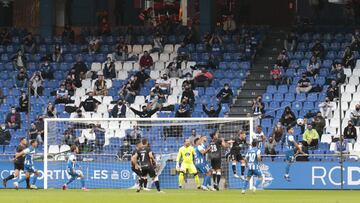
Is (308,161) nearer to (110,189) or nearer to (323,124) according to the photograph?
(323,124)

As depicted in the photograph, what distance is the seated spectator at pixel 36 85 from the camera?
46.8 meters

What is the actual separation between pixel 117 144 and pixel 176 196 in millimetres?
7333

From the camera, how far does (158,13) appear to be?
5306 cm

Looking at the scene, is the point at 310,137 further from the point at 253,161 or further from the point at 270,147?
the point at 253,161

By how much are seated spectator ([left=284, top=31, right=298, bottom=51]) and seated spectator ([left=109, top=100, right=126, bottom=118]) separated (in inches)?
295

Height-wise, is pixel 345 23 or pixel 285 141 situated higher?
pixel 345 23

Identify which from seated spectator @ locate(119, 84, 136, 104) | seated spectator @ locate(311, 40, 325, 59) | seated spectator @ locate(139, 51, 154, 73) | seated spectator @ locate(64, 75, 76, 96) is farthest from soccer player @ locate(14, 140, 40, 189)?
seated spectator @ locate(311, 40, 325, 59)

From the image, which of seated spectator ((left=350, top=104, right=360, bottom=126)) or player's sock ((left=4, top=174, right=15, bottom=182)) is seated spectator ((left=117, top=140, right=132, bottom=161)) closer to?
player's sock ((left=4, top=174, right=15, bottom=182))

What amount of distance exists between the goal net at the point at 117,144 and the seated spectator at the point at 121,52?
8.31 meters

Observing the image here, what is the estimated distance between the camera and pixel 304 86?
44.0 meters

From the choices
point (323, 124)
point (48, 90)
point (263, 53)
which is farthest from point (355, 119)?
point (48, 90)

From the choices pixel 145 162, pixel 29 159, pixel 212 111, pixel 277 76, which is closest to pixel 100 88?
pixel 212 111

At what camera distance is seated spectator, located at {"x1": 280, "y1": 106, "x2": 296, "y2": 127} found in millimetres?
42000

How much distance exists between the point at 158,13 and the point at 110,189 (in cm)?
1541
